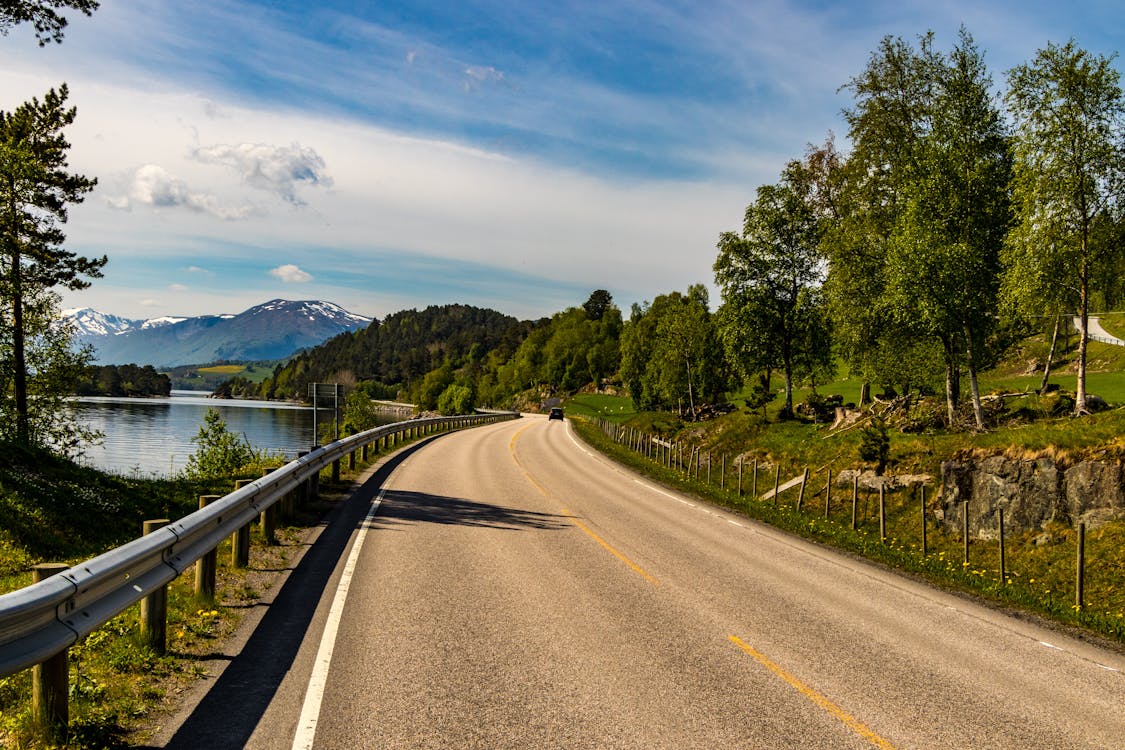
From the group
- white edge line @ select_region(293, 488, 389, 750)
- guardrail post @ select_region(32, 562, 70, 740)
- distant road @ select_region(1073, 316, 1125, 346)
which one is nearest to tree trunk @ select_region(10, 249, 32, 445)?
white edge line @ select_region(293, 488, 389, 750)

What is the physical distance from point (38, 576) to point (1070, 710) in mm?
8427

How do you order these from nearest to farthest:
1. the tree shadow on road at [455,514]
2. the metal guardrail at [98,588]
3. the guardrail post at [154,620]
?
1. the metal guardrail at [98,588]
2. the guardrail post at [154,620]
3. the tree shadow on road at [455,514]

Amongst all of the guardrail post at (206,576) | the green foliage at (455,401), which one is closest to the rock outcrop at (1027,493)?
the guardrail post at (206,576)

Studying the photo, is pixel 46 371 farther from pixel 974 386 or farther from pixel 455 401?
pixel 455 401

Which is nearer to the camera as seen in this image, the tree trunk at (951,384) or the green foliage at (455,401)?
the tree trunk at (951,384)

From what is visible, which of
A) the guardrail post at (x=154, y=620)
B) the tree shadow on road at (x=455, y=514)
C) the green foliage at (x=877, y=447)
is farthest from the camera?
the green foliage at (x=877, y=447)

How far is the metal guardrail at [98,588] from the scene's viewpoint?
4.11 metres

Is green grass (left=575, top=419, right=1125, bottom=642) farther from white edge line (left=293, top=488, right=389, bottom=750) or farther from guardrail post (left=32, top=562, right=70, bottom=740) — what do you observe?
guardrail post (left=32, top=562, right=70, bottom=740)

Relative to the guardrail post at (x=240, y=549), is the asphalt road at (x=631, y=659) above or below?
below

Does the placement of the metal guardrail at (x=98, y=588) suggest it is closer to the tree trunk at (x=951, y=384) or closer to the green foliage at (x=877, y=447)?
the green foliage at (x=877, y=447)

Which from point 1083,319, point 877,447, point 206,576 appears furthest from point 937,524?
point 206,576

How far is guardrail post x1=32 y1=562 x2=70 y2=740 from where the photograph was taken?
177 inches

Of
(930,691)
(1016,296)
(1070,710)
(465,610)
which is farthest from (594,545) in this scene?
(1016,296)

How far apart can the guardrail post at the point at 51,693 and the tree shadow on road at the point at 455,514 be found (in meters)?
8.37
